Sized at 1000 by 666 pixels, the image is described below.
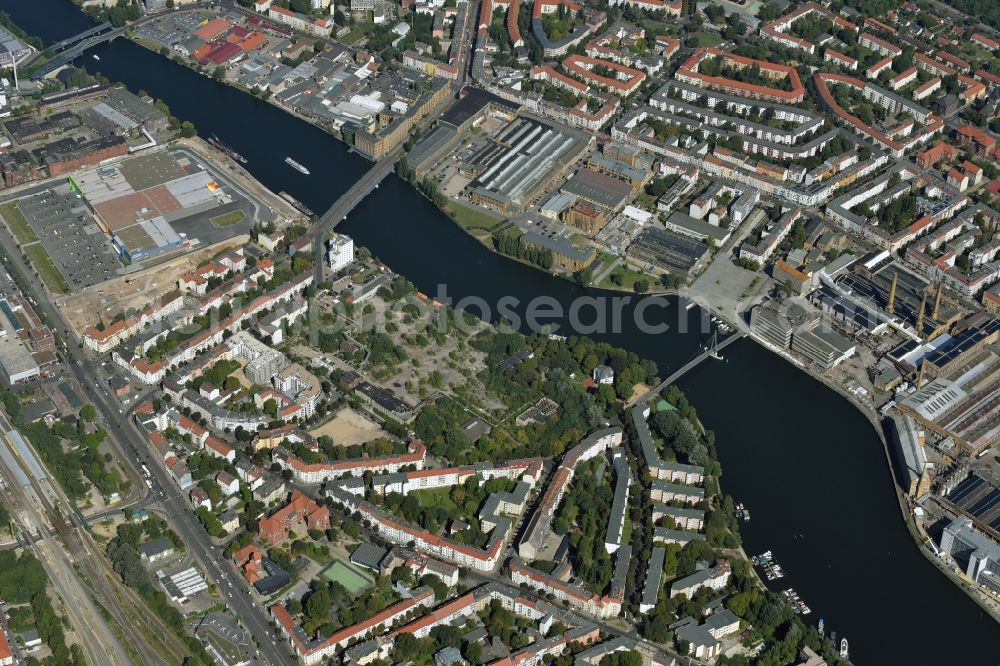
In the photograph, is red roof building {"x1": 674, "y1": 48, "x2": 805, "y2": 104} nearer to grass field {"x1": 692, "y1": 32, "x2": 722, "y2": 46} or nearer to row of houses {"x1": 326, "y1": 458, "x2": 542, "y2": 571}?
grass field {"x1": 692, "y1": 32, "x2": 722, "y2": 46}

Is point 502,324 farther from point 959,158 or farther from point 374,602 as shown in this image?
point 959,158

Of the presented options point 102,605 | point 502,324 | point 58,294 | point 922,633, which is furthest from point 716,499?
point 58,294

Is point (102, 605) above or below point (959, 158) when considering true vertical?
below

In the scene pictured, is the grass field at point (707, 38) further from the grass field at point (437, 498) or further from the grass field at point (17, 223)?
the grass field at point (437, 498)

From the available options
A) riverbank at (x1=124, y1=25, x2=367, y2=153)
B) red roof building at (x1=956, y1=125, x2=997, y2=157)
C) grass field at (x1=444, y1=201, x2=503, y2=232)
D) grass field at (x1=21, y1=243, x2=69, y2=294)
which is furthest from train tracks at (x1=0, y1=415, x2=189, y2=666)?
red roof building at (x1=956, y1=125, x2=997, y2=157)

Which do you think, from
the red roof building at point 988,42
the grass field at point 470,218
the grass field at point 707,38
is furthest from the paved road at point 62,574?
the red roof building at point 988,42
